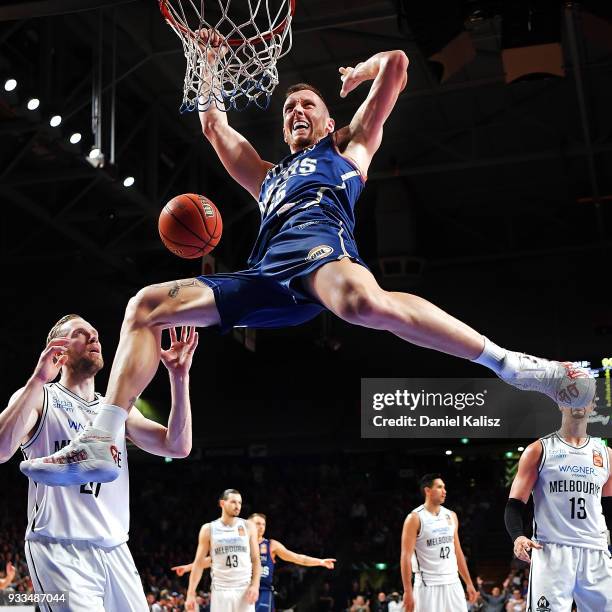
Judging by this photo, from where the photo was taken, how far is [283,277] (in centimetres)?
381

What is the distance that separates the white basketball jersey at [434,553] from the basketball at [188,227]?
222 inches

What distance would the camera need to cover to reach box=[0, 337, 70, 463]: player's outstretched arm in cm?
390

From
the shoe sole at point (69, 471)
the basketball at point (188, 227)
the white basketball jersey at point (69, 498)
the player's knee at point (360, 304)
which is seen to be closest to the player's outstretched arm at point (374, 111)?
the basketball at point (188, 227)

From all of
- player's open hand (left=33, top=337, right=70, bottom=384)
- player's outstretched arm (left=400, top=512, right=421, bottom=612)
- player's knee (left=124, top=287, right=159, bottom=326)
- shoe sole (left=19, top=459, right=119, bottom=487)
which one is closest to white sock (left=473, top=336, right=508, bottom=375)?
player's knee (left=124, top=287, right=159, bottom=326)

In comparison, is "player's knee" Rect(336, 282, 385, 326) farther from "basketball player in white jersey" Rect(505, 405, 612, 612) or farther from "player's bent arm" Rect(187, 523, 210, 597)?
"player's bent arm" Rect(187, 523, 210, 597)

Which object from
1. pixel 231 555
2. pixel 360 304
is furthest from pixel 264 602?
pixel 360 304

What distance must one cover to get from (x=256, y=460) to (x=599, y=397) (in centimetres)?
1106

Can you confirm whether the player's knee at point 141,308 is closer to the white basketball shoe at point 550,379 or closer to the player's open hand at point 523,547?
the white basketball shoe at point 550,379

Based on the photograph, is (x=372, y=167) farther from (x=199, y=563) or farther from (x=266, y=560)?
(x=199, y=563)

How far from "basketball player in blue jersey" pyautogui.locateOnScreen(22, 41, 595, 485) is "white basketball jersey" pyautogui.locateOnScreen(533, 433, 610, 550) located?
242 centimetres

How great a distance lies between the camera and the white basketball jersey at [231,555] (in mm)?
10680

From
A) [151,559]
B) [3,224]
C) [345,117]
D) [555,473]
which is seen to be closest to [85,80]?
[345,117]

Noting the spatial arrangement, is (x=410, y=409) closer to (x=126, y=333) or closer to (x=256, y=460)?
(x=256, y=460)

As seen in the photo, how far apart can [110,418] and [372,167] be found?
13563mm
